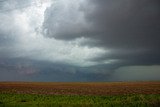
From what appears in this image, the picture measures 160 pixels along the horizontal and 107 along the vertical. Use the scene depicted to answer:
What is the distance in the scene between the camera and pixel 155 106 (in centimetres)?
3412

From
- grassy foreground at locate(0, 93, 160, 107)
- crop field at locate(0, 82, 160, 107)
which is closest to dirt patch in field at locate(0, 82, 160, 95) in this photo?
crop field at locate(0, 82, 160, 107)

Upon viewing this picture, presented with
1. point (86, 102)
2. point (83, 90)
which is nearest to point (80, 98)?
point (86, 102)

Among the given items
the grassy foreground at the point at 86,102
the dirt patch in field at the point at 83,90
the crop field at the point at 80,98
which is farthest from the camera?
the dirt patch in field at the point at 83,90

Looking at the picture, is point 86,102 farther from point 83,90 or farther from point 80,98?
point 83,90

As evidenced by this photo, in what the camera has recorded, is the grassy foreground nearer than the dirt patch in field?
Yes

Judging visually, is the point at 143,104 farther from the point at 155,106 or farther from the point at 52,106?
the point at 52,106

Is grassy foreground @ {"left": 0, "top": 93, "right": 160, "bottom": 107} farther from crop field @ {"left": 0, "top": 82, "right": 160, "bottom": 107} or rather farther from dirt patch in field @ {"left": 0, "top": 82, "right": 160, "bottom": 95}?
dirt patch in field @ {"left": 0, "top": 82, "right": 160, "bottom": 95}

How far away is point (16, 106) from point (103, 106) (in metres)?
11.5

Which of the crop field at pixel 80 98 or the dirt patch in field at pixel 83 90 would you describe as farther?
the dirt patch in field at pixel 83 90

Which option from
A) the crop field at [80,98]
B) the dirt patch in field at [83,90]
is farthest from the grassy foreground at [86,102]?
the dirt patch in field at [83,90]

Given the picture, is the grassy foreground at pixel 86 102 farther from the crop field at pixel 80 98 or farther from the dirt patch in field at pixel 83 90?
the dirt patch in field at pixel 83 90

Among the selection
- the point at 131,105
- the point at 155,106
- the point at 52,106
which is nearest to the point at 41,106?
the point at 52,106

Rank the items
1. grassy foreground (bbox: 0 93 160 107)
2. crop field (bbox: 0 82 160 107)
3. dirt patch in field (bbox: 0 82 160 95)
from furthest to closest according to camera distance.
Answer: dirt patch in field (bbox: 0 82 160 95) < crop field (bbox: 0 82 160 107) < grassy foreground (bbox: 0 93 160 107)

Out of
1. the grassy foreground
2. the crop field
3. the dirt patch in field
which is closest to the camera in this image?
the grassy foreground
